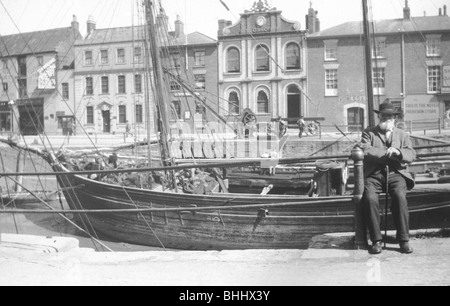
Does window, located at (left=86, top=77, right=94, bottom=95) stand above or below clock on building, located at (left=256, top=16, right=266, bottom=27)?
below

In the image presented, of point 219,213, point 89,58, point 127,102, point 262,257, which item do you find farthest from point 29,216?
point 89,58

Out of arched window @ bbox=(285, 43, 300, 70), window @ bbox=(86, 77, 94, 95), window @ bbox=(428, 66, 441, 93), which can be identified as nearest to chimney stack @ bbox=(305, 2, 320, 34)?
arched window @ bbox=(285, 43, 300, 70)

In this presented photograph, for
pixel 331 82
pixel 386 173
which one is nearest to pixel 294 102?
pixel 331 82

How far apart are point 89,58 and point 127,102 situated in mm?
5429

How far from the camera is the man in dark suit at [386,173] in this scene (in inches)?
162

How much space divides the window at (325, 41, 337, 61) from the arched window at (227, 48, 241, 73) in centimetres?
661

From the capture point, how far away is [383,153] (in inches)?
166

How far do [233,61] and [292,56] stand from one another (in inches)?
178

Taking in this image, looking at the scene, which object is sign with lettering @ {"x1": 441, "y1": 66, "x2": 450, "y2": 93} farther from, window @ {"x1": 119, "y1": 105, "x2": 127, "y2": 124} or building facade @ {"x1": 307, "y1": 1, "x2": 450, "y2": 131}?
window @ {"x1": 119, "y1": 105, "x2": 127, "y2": 124}

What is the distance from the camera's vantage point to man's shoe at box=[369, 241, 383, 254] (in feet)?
13.3

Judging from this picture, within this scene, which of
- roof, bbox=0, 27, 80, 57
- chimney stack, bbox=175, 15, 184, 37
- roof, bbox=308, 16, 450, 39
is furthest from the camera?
roof, bbox=0, 27, 80, 57
